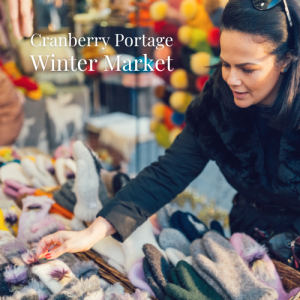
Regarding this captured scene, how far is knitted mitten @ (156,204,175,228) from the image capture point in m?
0.90

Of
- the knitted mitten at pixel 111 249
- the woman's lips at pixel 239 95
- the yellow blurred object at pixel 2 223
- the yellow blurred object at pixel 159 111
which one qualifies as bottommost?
the yellow blurred object at pixel 159 111

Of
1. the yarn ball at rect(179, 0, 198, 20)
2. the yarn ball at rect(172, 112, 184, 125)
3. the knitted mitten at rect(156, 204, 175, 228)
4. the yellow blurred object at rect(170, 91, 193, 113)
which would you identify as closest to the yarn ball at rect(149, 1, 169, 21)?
the yarn ball at rect(179, 0, 198, 20)

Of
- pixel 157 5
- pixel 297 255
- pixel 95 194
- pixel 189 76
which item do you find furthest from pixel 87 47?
pixel 297 255

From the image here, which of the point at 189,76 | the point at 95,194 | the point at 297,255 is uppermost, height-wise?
the point at 189,76

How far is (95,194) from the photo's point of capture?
87cm

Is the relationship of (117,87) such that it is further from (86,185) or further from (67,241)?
(67,241)

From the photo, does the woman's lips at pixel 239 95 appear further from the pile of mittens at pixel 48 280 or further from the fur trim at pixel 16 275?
the fur trim at pixel 16 275

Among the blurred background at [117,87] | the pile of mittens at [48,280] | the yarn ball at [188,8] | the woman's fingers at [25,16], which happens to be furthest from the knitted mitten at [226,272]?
the yarn ball at [188,8]

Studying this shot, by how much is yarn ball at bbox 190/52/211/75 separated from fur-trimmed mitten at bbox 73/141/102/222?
0.96 meters

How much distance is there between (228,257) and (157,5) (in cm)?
153

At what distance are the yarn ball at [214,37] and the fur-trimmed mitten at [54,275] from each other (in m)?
1.24

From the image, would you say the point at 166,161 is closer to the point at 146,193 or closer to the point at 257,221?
the point at 146,193

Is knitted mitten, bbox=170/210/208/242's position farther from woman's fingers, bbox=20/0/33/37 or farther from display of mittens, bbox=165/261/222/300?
woman's fingers, bbox=20/0/33/37

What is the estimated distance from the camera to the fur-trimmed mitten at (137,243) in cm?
77
